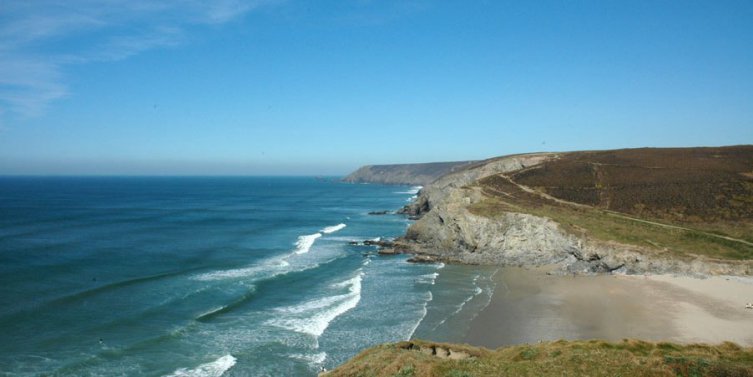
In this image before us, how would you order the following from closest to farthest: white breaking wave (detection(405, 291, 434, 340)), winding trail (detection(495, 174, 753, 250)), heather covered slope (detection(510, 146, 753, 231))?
white breaking wave (detection(405, 291, 434, 340)) → winding trail (detection(495, 174, 753, 250)) → heather covered slope (detection(510, 146, 753, 231))

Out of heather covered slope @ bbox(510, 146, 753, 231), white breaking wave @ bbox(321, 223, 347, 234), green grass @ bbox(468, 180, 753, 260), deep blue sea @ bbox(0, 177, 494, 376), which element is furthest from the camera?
white breaking wave @ bbox(321, 223, 347, 234)

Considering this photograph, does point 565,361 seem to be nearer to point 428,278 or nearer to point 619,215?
point 428,278

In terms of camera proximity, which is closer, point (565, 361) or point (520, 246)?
point (565, 361)

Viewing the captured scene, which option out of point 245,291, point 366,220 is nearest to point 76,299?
point 245,291

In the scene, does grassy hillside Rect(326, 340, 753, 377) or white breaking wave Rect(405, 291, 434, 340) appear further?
white breaking wave Rect(405, 291, 434, 340)

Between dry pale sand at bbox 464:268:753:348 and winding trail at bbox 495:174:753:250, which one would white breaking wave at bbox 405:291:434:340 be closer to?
dry pale sand at bbox 464:268:753:348

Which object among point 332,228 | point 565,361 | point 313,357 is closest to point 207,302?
point 313,357

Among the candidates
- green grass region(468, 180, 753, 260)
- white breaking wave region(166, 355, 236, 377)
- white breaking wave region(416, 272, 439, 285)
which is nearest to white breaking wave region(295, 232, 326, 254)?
white breaking wave region(416, 272, 439, 285)
